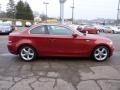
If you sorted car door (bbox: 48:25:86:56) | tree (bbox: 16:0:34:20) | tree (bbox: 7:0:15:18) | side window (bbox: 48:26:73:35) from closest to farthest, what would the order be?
car door (bbox: 48:25:86:56)
side window (bbox: 48:26:73:35)
tree (bbox: 16:0:34:20)
tree (bbox: 7:0:15:18)

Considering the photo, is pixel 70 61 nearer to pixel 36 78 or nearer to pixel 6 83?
pixel 36 78

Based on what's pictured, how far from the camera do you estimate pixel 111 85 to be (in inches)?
237

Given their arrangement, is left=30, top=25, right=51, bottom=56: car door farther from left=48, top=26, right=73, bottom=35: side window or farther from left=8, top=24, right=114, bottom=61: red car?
left=48, top=26, right=73, bottom=35: side window

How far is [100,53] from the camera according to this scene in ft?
29.5

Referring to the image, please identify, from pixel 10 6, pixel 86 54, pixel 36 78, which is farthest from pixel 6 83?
pixel 10 6

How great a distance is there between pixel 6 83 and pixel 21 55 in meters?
2.87

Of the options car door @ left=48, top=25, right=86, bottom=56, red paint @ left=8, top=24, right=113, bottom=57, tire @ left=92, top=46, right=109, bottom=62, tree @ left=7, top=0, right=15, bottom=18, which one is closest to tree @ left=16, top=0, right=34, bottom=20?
tree @ left=7, top=0, right=15, bottom=18

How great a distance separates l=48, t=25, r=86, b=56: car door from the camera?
347 inches

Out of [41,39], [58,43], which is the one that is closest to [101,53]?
[58,43]

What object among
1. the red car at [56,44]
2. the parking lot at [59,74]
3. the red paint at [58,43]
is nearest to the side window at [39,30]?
the red car at [56,44]

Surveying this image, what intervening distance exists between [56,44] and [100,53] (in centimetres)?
164

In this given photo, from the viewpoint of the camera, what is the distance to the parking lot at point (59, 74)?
5921 mm

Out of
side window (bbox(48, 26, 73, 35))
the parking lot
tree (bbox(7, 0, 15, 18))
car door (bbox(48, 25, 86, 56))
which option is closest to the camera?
the parking lot

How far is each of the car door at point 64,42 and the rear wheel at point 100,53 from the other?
1.63 ft
